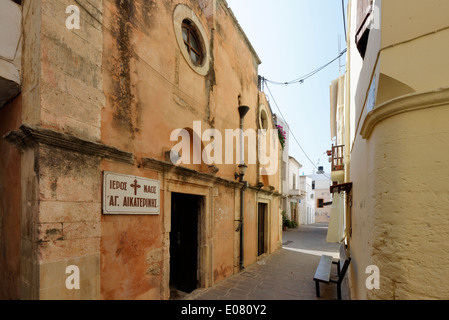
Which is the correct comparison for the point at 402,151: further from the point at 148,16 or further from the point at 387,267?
the point at 148,16

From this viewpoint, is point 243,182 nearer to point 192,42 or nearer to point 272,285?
point 272,285

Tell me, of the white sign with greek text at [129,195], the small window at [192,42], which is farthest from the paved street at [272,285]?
the small window at [192,42]

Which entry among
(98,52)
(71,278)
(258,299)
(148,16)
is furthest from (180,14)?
(258,299)

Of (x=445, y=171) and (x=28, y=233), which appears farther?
(x=28, y=233)

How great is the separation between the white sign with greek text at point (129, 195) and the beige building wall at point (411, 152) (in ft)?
10.6

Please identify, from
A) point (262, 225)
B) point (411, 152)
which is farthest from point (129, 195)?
point (262, 225)

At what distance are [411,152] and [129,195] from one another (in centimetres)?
354

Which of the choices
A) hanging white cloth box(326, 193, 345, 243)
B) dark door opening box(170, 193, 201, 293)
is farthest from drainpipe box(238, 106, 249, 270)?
hanging white cloth box(326, 193, 345, 243)

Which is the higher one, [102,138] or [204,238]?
[102,138]

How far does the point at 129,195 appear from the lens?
3.67m

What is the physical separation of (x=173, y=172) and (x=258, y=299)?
337cm

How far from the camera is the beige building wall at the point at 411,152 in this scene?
1868 mm

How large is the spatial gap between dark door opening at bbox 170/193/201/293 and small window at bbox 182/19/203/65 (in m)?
3.55

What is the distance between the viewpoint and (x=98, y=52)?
337cm
